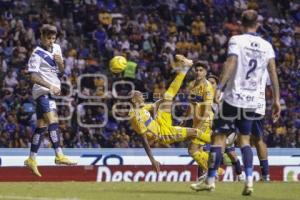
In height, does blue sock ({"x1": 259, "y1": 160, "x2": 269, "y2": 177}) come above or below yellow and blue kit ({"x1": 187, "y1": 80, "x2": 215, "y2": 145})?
below

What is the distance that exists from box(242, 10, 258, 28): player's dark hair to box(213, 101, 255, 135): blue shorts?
1104mm

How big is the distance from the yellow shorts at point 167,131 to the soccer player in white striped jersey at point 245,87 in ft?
13.1

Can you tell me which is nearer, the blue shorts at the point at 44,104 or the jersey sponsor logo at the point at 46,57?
the jersey sponsor logo at the point at 46,57

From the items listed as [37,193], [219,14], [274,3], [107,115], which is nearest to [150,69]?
[107,115]

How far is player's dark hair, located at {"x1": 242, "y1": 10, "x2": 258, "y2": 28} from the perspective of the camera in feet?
38.9

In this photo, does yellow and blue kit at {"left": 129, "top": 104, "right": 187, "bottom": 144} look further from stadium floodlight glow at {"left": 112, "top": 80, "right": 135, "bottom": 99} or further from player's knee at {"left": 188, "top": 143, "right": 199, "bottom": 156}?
stadium floodlight glow at {"left": 112, "top": 80, "right": 135, "bottom": 99}

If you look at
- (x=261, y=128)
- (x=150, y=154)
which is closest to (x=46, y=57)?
(x=150, y=154)

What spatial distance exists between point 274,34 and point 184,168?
1122 centimetres

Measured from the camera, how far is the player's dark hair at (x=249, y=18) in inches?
467

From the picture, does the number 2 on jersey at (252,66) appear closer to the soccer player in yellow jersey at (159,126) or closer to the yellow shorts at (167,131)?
the soccer player in yellow jersey at (159,126)

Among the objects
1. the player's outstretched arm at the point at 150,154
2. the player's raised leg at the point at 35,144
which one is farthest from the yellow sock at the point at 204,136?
the player's raised leg at the point at 35,144

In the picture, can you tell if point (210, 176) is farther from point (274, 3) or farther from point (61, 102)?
point (274, 3)

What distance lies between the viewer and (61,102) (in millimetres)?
25250

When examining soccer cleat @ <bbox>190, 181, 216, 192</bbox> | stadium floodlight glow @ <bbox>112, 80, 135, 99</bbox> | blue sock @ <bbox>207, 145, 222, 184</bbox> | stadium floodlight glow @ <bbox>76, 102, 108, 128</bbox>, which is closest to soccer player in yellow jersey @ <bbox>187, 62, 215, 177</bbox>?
soccer cleat @ <bbox>190, 181, 216, 192</bbox>
